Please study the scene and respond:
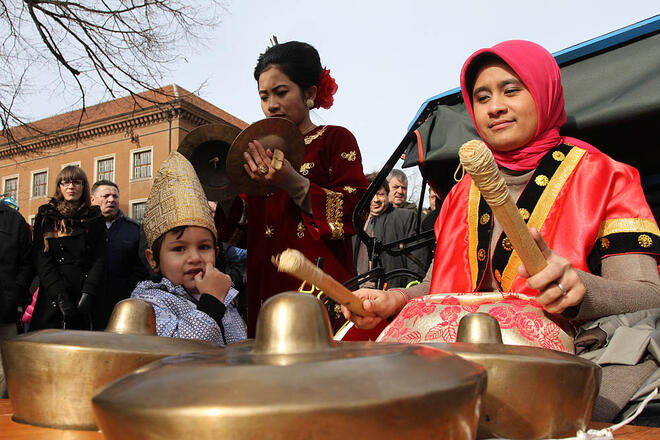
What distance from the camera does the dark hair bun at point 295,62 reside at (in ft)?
7.46

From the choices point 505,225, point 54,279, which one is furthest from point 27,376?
point 54,279

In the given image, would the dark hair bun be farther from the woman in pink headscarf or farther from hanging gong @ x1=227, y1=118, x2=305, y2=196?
the woman in pink headscarf

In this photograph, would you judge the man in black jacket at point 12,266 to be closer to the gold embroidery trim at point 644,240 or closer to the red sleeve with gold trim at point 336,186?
the red sleeve with gold trim at point 336,186

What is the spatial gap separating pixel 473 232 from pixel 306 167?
→ 0.84 metres

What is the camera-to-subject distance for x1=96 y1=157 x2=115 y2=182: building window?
24.2 meters

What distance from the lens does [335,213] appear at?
207 centimetres

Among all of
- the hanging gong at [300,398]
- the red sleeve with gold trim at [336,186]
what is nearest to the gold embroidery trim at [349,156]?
the red sleeve with gold trim at [336,186]

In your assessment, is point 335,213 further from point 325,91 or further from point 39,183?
point 39,183

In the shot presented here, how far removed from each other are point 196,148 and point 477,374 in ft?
6.53

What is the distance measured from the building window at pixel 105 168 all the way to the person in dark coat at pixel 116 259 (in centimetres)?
2126

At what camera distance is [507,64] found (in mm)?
1646

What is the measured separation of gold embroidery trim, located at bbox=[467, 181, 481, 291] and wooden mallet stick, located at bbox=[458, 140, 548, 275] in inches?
28.7

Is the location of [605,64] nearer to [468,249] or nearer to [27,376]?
[468,249]

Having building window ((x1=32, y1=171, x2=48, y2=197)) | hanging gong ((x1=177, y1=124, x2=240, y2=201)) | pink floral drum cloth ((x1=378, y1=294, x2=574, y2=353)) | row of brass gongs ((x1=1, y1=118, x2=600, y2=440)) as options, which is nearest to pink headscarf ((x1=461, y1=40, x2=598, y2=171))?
pink floral drum cloth ((x1=378, y1=294, x2=574, y2=353))
